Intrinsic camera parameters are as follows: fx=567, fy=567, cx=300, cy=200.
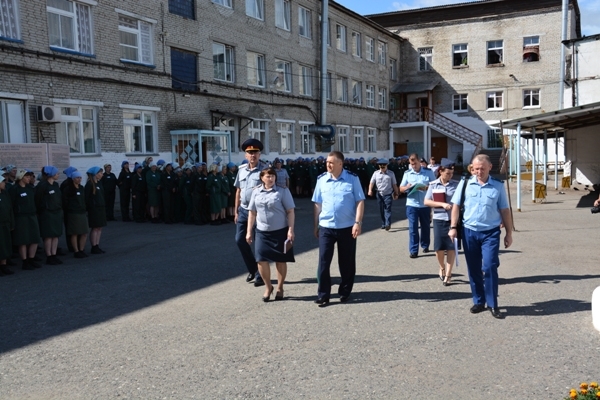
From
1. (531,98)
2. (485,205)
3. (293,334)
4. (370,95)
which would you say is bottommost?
(293,334)

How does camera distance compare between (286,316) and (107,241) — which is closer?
(286,316)

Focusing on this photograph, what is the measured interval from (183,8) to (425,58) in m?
27.0

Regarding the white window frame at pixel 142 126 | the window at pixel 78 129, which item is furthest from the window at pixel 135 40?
the window at pixel 78 129

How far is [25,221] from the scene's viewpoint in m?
9.70

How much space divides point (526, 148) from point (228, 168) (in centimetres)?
3178

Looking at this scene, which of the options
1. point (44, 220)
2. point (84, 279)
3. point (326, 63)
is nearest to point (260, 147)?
point (84, 279)

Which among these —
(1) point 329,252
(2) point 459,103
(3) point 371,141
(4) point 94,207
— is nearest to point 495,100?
(2) point 459,103

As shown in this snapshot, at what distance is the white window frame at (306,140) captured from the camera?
31125 mm

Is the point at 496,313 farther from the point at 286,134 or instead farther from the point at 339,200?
the point at 286,134

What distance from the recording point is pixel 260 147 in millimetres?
7645

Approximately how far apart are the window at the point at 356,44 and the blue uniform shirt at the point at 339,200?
3176 cm

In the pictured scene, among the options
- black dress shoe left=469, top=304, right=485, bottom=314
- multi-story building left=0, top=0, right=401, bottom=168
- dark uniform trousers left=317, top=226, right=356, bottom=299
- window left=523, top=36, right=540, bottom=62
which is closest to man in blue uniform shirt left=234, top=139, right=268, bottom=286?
dark uniform trousers left=317, top=226, right=356, bottom=299

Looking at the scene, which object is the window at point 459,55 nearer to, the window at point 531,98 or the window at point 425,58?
the window at point 425,58

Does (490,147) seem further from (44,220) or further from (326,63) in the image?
(44,220)
